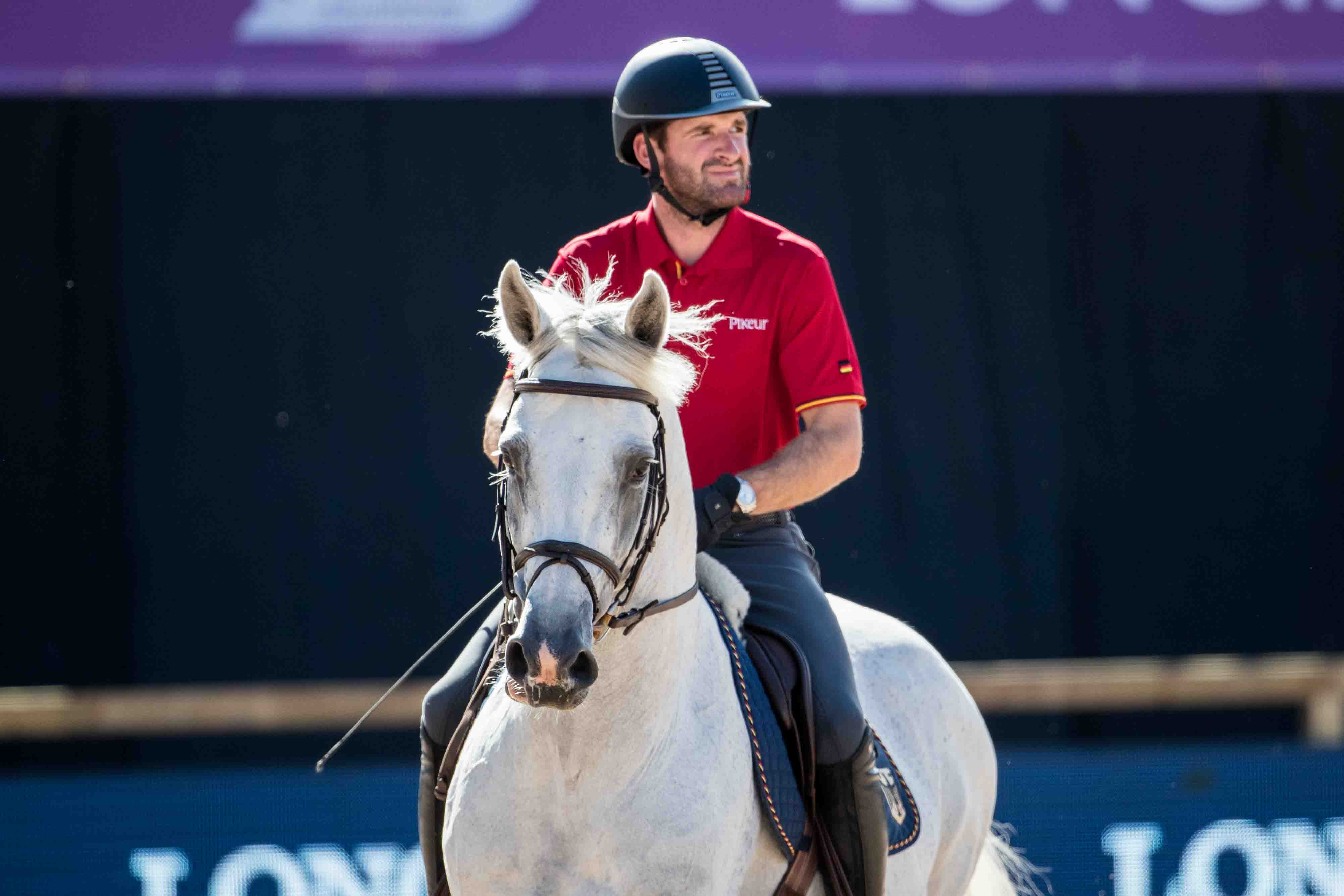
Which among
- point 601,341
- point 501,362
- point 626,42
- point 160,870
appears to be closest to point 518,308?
point 601,341

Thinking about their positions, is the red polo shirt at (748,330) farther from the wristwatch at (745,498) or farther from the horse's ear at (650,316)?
the horse's ear at (650,316)

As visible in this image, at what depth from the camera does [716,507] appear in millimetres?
3332

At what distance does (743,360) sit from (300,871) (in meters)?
3.13

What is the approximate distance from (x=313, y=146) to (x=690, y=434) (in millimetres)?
4516

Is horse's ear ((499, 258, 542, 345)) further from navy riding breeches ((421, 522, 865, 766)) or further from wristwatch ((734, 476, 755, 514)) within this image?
navy riding breeches ((421, 522, 865, 766))

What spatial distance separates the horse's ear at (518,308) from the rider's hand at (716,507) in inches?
22.0

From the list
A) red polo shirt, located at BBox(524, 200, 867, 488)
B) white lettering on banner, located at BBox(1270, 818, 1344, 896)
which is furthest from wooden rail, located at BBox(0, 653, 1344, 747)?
red polo shirt, located at BBox(524, 200, 867, 488)

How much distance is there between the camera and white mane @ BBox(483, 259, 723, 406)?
2938mm

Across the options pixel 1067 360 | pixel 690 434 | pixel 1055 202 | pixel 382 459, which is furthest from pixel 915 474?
pixel 690 434

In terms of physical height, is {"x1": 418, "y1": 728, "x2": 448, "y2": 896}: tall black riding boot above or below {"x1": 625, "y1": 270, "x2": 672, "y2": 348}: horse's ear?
below

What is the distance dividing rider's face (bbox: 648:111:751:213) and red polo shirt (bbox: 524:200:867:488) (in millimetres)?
105

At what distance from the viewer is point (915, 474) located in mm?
7809

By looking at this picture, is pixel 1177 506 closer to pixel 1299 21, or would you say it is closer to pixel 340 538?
pixel 1299 21

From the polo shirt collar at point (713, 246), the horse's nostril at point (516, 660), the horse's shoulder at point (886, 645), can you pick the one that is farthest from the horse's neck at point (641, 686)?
the horse's shoulder at point (886, 645)
